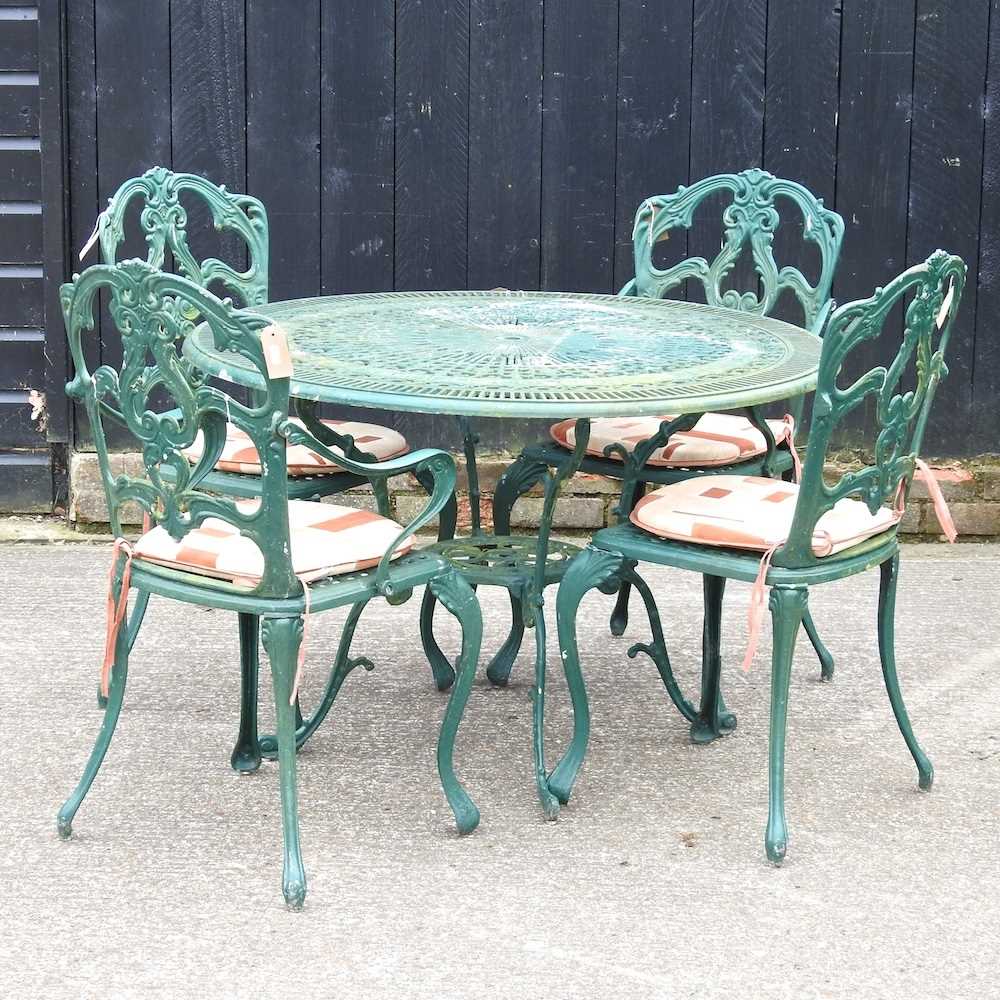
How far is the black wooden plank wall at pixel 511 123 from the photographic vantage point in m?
5.04

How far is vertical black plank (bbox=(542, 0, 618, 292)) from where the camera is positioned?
503 centimetres

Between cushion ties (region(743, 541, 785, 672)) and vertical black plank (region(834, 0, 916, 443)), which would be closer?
cushion ties (region(743, 541, 785, 672))

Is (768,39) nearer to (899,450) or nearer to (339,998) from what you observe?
(899,450)

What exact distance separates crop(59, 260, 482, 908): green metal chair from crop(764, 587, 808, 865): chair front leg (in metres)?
0.56

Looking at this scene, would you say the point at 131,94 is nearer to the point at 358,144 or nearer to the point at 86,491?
the point at 358,144

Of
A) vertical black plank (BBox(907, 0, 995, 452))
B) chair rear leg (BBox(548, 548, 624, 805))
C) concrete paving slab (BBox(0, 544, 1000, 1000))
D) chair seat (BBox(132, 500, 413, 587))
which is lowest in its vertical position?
concrete paving slab (BBox(0, 544, 1000, 1000))

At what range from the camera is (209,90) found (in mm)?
5062

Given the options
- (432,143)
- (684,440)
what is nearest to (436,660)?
(684,440)

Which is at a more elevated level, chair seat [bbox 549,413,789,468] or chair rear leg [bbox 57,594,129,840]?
chair seat [bbox 549,413,789,468]

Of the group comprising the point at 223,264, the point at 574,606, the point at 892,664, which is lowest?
the point at 892,664

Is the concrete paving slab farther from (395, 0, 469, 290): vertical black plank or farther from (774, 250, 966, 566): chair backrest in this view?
(395, 0, 469, 290): vertical black plank

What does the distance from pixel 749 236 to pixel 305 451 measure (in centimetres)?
143

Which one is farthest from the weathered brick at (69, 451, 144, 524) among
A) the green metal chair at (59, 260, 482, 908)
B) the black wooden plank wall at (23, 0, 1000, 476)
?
the green metal chair at (59, 260, 482, 908)

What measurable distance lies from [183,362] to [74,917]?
3.15 feet
